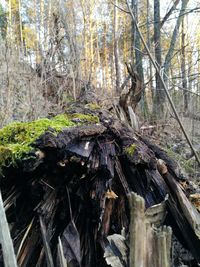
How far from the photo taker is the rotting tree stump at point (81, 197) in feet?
5.57

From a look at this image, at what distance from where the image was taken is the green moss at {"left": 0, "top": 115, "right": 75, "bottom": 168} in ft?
5.86

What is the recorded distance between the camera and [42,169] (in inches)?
71.6

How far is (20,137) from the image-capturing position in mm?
2035

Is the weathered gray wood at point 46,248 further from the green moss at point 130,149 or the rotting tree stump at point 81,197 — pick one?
the green moss at point 130,149

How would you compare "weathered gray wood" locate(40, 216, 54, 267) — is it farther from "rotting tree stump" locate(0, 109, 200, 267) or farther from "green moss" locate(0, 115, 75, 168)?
"green moss" locate(0, 115, 75, 168)

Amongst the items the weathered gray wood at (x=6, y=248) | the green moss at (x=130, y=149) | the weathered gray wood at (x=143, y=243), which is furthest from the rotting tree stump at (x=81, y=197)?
the weathered gray wood at (x=6, y=248)

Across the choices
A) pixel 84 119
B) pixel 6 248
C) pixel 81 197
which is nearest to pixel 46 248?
pixel 81 197

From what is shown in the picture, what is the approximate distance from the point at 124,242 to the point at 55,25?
5.30 metres

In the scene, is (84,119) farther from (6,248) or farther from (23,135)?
(6,248)

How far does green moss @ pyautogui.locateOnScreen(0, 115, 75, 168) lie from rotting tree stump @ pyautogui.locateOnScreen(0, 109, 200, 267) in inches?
2.0

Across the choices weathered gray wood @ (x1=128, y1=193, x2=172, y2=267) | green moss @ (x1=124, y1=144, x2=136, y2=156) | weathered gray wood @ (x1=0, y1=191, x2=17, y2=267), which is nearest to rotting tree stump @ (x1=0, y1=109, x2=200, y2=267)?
green moss @ (x1=124, y1=144, x2=136, y2=156)

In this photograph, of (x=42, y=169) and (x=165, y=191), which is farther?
(x=165, y=191)

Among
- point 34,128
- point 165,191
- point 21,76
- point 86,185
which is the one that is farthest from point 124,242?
point 21,76

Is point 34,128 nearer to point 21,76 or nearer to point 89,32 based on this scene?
point 21,76
